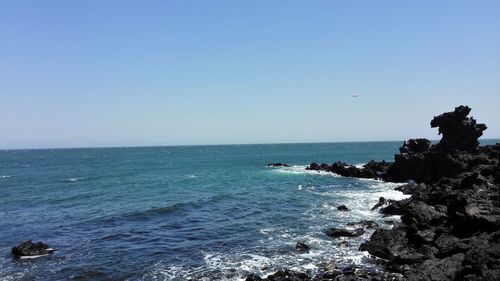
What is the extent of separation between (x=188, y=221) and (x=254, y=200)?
13000 millimetres

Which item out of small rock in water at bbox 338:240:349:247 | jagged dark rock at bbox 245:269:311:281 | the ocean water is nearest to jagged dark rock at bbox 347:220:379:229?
the ocean water

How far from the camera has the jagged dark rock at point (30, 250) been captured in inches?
1017

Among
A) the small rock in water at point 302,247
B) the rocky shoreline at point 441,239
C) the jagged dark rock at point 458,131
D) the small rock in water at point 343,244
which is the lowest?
the small rock in water at point 343,244

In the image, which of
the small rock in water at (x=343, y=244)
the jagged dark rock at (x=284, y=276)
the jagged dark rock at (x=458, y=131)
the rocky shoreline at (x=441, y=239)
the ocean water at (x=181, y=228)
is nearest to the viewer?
the rocky shoreline at (x=441, y=239)

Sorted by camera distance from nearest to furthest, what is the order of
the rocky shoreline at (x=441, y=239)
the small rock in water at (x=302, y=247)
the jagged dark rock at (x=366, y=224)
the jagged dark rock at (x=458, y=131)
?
the rocky shoreline at (x=441, y=239) < the small rock in water at (x=302, y=247) < the jagged dark rock at (x=366, y=224) < the jagged dark rock at (x=458, y=131)

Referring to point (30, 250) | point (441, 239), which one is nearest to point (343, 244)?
point (441, 239)

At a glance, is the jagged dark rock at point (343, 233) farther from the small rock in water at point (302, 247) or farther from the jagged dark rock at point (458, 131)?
the jagged dark rock at point (458, 131)

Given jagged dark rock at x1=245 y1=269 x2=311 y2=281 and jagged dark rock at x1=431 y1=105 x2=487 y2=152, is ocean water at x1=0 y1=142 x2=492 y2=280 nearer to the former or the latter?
jagged dark rock at x1=245 y1=269 x2=311 y2=281


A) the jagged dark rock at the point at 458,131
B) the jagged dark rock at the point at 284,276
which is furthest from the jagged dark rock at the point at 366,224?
the jagged dark rock at the point at 458,131

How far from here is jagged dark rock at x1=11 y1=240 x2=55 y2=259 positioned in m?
25.8

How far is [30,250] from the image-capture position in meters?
26.2

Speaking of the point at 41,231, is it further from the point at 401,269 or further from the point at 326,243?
the point at 401,269

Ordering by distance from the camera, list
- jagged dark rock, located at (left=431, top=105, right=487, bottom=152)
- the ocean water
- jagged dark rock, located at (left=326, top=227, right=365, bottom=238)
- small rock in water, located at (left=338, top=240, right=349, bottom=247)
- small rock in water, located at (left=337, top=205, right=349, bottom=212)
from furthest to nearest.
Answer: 1. jagged dark rock, located at (left=431, top=105, right=487, bottom=152)
2. small rock in water, located at (left=337, top=205, right=349, bottom=212)
3. jagged dark rock, located at (left=326, top=227, right=365, bottom=238)
4. small rock in water, located at (left=338, top=240, right=349, bottom=247)
5. the ocean water

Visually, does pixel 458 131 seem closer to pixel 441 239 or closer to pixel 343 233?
pixel 343 233
